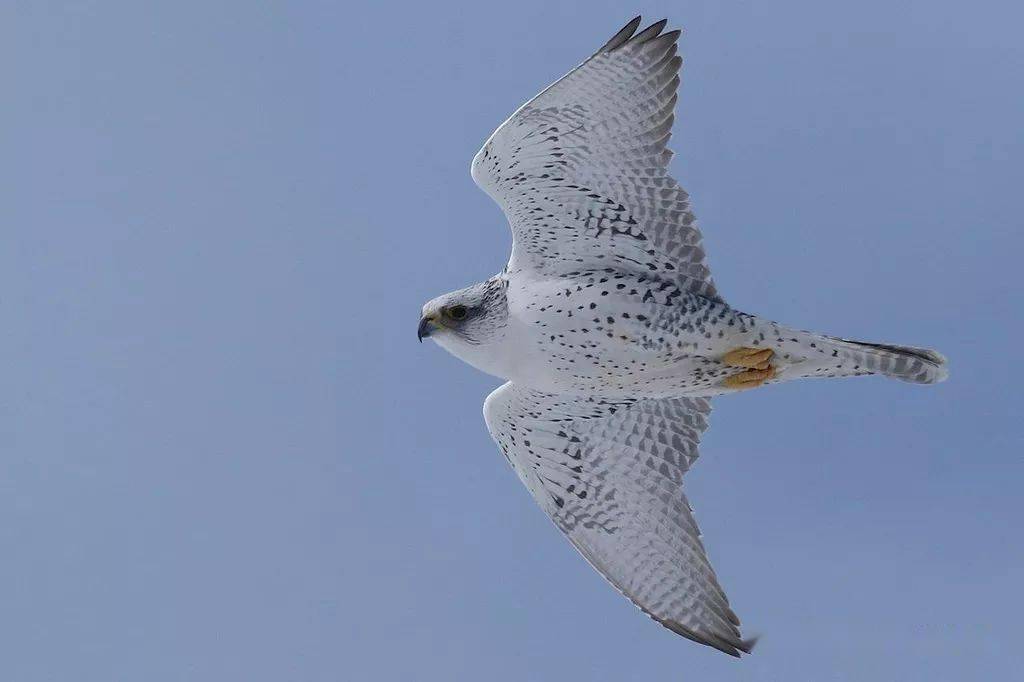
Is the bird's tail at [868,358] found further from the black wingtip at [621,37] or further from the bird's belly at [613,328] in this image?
the black wingtip at [621,37]

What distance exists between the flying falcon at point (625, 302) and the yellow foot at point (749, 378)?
1cm

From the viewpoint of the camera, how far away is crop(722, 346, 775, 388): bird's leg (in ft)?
32.5

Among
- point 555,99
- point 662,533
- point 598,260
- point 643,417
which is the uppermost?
point 555,99

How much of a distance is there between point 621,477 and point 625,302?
1953mm

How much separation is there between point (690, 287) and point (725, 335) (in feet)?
1.67

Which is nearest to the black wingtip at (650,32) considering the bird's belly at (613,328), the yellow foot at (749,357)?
the bird's belly at (613,328)

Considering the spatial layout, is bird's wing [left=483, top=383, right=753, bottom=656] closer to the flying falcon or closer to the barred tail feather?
the flying falcon

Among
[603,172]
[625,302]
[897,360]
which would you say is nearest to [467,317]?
[625,302]

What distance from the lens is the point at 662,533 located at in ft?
35.0

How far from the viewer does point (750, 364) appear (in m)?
9.97

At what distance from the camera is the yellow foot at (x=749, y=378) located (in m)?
10.1

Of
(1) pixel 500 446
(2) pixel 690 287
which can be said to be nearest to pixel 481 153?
(2) pixel 690 287

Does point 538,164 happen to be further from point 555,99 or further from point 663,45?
point 663,45

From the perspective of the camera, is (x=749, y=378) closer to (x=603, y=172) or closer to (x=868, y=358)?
(x=868, y=358)
